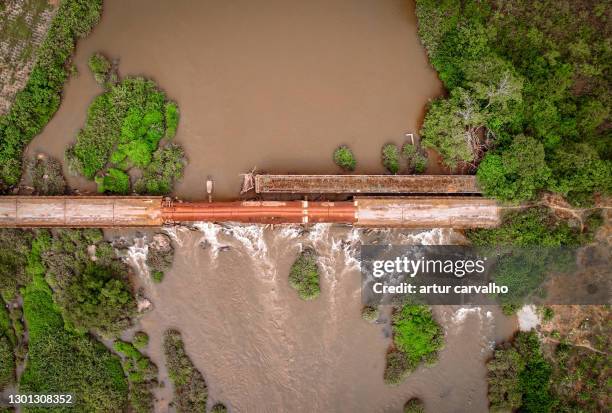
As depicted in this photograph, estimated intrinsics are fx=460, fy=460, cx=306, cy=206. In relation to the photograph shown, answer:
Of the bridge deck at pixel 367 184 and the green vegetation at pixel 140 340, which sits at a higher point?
the bridge deck at pixel 367 184

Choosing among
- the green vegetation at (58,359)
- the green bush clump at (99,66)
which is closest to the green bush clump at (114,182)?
the green vegetation at (58,359)

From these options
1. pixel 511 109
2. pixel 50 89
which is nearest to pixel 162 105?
pixel 50 89

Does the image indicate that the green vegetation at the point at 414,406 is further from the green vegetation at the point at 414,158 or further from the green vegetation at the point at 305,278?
the green vegetation at the point at 414,158

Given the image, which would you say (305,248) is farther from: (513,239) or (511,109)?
(511,109)

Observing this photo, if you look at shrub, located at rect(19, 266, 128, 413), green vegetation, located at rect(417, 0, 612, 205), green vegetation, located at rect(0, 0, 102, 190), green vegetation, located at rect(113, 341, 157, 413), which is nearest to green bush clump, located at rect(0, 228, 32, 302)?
shrub, located at rect(19, 266, 128, 413)

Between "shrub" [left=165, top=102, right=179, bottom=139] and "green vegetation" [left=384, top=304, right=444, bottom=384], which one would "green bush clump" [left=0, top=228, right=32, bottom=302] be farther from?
"green vegetation" [left=384, top=304, right=444, bottom=384]
